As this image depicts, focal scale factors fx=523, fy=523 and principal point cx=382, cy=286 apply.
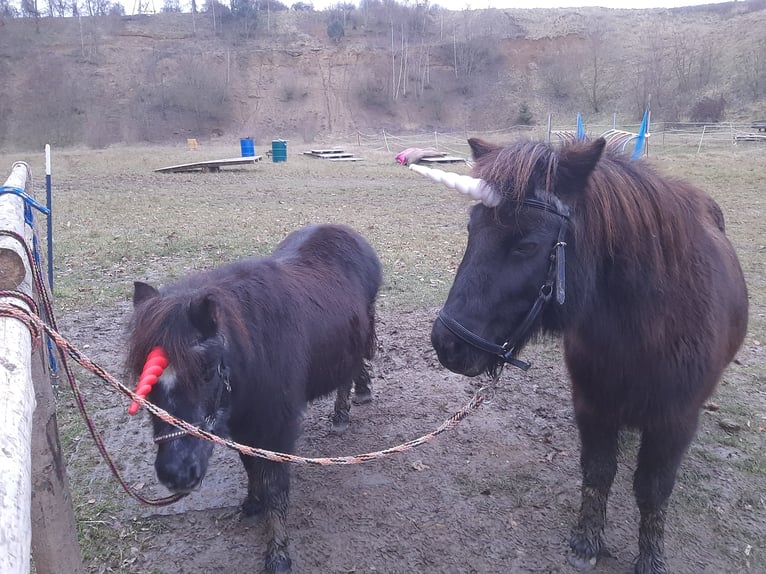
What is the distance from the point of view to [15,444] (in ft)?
3.70

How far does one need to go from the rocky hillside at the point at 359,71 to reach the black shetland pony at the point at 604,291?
36.9 metres

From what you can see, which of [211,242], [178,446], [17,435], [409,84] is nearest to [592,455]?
[178,446]

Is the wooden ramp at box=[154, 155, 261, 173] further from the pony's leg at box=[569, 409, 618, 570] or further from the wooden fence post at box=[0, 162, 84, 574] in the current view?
the pony's leg at box=[569, 409, 618, 570]

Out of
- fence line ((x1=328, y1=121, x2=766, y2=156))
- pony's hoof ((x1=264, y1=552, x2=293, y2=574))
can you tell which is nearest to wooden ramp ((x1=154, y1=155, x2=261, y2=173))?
fence line ((x1=328, y1=121, x2=766, y2=156))

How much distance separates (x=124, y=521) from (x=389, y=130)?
44088mm

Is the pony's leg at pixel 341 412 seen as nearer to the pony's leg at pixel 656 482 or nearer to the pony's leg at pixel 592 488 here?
the pony's leg at pixel 592 488

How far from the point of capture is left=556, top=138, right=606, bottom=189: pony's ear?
2168 mm

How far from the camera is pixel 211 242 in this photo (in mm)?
9508

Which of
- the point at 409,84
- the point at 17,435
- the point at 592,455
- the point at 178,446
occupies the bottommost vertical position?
the point at 592,455

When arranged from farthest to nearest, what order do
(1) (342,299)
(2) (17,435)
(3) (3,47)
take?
1. (3) (3,47)
2. (1) (342,299)
3. (2) (17,435)

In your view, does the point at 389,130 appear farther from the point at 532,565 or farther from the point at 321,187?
the point at 532,565

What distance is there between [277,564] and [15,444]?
7.81 feet

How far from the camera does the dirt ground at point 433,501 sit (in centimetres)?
323

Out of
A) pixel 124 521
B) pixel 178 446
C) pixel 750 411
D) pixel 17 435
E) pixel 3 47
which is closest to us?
pixel 17 435
